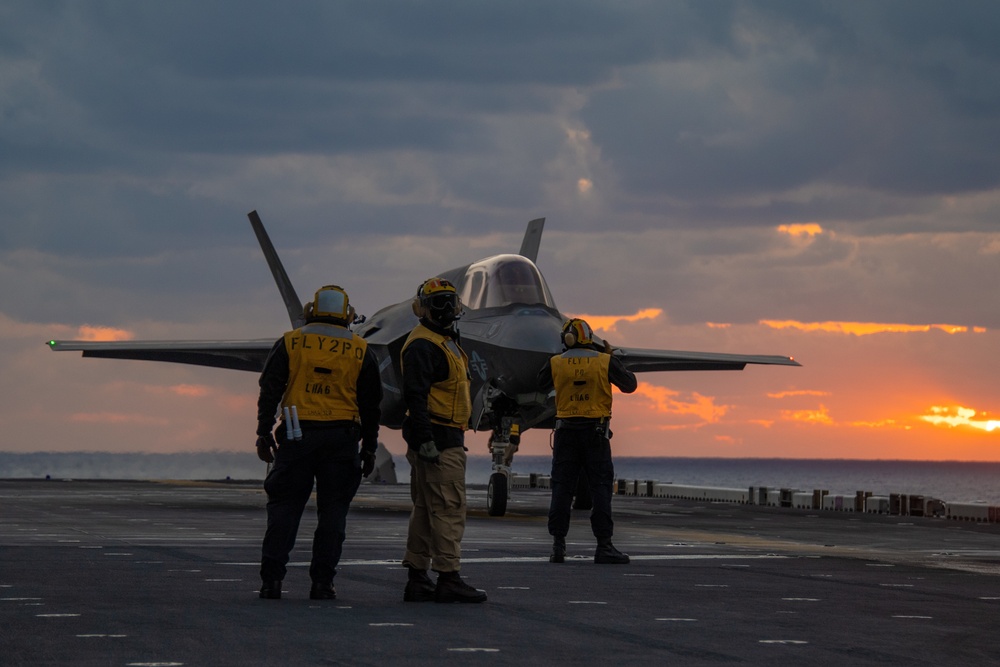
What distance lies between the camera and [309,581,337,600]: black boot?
973 centimetres

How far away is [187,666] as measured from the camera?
259 inches

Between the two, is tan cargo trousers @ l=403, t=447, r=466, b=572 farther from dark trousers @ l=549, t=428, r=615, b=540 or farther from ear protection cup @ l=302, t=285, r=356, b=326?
dark trousers @ l=549, t=428, r=615, b=540

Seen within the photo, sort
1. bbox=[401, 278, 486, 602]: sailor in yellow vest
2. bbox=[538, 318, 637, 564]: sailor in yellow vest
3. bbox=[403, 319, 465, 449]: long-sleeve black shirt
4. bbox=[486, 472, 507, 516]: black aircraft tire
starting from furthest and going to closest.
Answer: bbox=[486, 472, 507, 516]: black aircraft tire → bbox=[538, 318, 637, 564]: sailor in yellow vest → bbox=[403, 319, 465, 449]: long-sleeve black shirt → bbox=[401, 278, 486, 602]: sailor in yellow vest

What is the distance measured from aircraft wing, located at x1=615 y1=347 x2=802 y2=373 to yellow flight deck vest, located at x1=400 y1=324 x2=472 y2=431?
21083mm

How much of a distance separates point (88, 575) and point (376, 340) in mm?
15079

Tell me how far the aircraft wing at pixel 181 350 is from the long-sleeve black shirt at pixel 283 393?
2211 centimetres

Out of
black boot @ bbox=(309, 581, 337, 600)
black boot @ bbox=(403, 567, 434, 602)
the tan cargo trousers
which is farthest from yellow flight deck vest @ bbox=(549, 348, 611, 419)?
black boot @ bbox=(309, 581, 337, 600)

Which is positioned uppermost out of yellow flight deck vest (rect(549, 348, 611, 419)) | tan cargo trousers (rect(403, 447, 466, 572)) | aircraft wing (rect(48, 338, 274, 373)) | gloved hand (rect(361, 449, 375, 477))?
aircraft wing (rect(48, 338, 274, 373))

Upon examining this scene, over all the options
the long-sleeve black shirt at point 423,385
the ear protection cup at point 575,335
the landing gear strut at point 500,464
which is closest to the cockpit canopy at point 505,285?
the landing gear strut at point 500,464

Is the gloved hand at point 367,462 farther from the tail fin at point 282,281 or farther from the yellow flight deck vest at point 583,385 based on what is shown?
the tail fin at point 282,281

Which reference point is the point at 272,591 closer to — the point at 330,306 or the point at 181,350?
the point at 330,306

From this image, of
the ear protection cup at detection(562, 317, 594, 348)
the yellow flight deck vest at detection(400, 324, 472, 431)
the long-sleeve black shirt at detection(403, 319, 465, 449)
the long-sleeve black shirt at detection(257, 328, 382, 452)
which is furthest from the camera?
the ear protection cup at detection(562, 317, 594, 348)

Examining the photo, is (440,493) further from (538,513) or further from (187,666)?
(538,513)

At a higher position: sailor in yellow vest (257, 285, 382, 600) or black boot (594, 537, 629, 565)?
sailor in yellow vest (257, 285, 382, 600)
